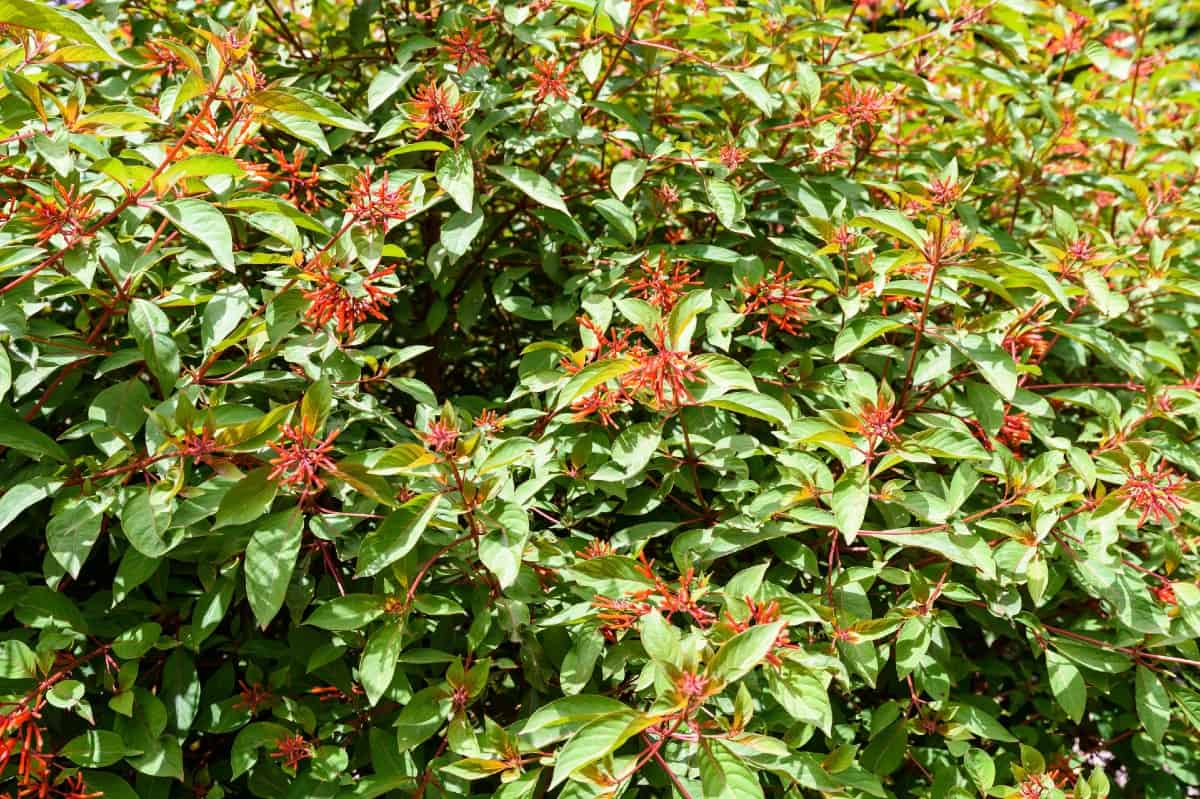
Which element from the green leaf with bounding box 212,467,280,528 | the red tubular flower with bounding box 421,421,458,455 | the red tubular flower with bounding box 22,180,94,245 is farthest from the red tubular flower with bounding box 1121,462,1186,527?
the red tubular flower with bounding box 22,180,94,245

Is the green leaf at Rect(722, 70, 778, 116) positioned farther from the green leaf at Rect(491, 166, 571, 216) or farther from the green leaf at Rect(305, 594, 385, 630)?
the green leaf at Rect(305, 594, 385, 630)

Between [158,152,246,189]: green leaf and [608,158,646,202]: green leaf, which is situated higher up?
[158,152,246,189]: green leaf

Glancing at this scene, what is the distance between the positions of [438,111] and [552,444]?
587 millimetres

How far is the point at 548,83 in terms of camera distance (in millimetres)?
1702

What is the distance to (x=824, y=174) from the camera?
81.4 inches

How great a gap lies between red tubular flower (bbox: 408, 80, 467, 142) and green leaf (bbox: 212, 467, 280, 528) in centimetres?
66

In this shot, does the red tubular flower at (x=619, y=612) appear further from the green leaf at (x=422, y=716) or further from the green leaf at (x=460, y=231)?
the green leaf at (x=460, y=231)

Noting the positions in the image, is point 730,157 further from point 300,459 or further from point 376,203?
point 300,459

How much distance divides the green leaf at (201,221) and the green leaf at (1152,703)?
5.31 feet

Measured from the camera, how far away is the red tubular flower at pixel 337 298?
1361 mm

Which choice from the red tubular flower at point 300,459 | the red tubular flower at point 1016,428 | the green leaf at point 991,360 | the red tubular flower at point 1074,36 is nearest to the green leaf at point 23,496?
the red tubular flower at point 300,459

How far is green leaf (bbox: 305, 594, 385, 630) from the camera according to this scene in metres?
1.33

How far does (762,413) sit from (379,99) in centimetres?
88

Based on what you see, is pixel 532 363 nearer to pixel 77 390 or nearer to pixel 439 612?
pixel 439 612
